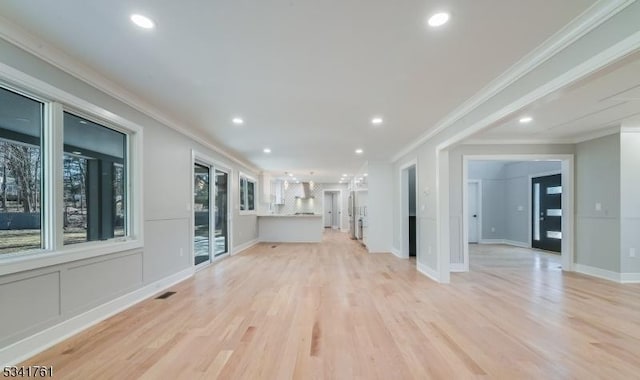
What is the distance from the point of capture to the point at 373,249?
25.3 ft

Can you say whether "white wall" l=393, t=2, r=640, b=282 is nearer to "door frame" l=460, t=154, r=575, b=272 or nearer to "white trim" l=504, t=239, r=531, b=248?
"door frame" l=460, t=154, r=575, b=272

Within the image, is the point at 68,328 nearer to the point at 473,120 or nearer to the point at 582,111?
the point at 473,120

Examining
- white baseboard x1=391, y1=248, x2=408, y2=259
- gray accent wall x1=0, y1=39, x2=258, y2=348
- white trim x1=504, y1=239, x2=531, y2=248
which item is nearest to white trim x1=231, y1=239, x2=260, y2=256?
gray accent wall x1=0, y1=39, x2=258, y2=348

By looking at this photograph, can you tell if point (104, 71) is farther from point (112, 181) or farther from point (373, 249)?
point (373, 249)

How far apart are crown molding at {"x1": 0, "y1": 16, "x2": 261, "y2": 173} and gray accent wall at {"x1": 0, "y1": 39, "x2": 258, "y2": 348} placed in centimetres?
5

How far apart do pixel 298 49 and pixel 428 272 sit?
4.31 metres

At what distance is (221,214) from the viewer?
691 cm

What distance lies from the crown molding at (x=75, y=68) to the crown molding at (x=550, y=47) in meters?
4.02

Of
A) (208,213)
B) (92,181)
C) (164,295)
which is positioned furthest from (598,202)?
(92,181)

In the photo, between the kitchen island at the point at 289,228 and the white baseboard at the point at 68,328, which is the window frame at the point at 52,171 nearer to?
the white baseboard at the point at 68,328

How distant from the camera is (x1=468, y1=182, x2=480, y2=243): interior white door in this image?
9.39 meters

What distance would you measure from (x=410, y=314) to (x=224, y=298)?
7.75 feet

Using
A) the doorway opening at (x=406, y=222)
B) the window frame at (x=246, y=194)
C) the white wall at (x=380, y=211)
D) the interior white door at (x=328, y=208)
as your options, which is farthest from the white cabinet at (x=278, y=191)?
the doorway opening at (x=406, y=222)

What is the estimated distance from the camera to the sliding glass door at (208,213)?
5.65 meters
